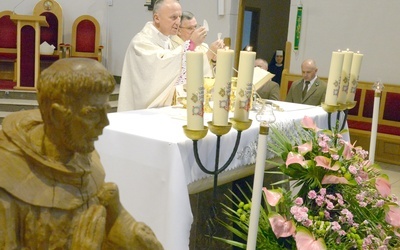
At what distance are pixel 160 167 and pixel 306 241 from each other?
0.84 m

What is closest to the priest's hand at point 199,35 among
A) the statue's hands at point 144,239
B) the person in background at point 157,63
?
the person in background at point 157,63

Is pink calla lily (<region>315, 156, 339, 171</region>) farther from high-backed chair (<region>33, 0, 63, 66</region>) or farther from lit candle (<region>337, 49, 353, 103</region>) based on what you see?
high-backed chair (<region>33, 0, 63, 66</region>)

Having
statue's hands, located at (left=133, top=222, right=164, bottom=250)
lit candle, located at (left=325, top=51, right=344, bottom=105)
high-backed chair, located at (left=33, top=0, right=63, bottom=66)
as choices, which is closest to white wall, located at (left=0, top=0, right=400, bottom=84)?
high-backed chair, located at (left=33, top=0, right=63, bottom=66)

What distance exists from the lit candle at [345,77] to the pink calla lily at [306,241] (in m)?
1.35

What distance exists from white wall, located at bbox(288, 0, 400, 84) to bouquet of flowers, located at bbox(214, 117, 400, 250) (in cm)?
574

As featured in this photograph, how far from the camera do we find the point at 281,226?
192cm

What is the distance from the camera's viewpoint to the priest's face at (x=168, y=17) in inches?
160

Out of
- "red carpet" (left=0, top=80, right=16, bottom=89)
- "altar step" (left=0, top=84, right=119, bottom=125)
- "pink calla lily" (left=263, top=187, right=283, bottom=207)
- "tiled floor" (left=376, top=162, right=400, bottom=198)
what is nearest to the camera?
"pink calla lily" (left=263, top=187, right=283, bottom=207)

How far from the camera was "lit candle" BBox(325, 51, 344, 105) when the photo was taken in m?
2.91

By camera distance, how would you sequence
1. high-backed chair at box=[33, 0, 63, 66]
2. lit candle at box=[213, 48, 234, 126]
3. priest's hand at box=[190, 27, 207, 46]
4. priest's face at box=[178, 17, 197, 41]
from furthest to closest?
1. high-backed chair at box=[33, 0, 63, 66]
2. priest's face at box=[178, 17, 197, 41]
3. priest's hand at box=[190, 27, 207, 46]
4. lit candle at box=[213, 48, 234, 126]

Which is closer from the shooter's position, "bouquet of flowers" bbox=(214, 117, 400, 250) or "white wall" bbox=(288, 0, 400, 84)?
"bouquet of flowers" bbox=(214, 117, 400, 250)

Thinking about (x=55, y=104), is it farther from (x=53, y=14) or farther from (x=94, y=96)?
(x=53, y=14)

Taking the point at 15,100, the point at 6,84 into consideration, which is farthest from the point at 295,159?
the point at 6,84

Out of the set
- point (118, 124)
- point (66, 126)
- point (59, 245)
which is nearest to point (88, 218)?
point (59, 245)
